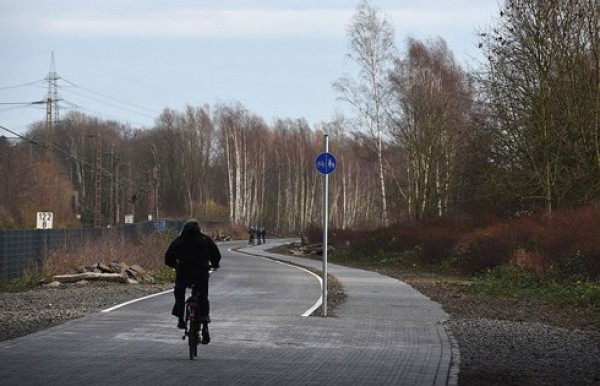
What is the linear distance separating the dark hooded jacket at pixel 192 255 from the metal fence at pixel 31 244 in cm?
1809

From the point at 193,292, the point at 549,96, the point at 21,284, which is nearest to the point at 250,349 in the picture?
the point at 193,292

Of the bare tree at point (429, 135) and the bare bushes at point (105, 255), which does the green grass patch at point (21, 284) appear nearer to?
the bare bushes at point (105, 255)

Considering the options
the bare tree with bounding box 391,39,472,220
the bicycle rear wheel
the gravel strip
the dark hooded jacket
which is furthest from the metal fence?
the bare tree with bounding box 391,39,472,220

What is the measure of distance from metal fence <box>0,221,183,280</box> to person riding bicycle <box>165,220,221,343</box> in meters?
18.1

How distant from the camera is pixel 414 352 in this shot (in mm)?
13422

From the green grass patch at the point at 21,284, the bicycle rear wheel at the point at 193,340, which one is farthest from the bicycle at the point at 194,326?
the green grass patch at the point at 21,284

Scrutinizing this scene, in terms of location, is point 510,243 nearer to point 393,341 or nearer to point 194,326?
point 393,341

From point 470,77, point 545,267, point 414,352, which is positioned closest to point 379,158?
point 470,77

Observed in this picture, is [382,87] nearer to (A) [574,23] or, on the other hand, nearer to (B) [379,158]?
(B) [379,158]

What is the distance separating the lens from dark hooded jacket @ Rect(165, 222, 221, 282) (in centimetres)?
1284

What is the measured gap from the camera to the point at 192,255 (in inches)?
508

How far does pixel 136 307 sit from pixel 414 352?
29.1 feet

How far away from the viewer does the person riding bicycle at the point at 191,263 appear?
12.8 metres

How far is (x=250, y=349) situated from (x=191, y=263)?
1451mm
